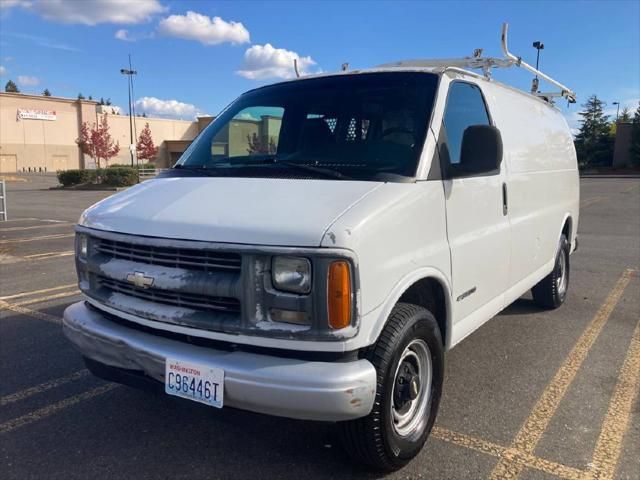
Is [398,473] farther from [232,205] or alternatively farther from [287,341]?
[232,205]

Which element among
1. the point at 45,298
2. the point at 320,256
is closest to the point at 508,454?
the point at 320,256

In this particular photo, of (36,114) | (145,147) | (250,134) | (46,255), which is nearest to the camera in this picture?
(250,134)

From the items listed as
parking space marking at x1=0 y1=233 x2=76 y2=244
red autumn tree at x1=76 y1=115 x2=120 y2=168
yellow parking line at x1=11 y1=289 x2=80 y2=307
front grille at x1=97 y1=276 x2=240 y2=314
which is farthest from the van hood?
red autumn tree at x1=76 y1=115 x2=120 y2=168

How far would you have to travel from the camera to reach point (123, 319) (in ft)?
10.2

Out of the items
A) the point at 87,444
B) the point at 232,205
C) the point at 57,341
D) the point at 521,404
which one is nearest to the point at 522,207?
the point at 521,404

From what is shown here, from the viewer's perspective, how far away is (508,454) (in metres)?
3.15

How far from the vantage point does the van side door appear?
11.1ft

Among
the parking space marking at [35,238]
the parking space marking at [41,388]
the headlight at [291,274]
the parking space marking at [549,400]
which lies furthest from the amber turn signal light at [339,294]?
the parking space marking at [35,238]

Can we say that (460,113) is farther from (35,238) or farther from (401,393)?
(35,238)

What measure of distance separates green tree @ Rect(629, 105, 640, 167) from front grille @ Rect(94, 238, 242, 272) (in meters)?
58.1

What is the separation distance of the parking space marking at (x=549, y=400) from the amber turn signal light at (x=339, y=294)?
4.30ft

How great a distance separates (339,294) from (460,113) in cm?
185

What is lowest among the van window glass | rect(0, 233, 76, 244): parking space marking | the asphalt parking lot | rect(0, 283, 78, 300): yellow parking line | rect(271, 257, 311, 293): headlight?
the asphalt parking lot

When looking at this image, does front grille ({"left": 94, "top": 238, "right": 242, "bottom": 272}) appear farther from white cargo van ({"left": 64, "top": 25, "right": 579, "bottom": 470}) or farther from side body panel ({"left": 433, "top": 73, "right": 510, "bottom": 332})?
side body panel ({"left": 433, "top": 73, "right": 510, "bottom": 332})
